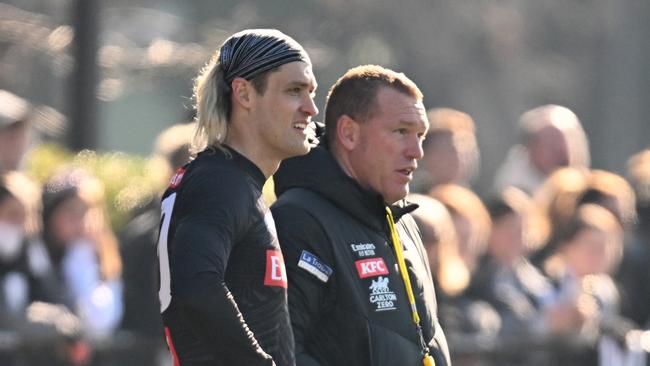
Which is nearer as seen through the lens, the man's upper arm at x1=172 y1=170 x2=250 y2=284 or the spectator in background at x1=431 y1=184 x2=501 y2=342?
the man's upper arm at x1=172 y1=170 x2=250 y2=284

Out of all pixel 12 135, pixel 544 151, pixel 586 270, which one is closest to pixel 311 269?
pixel 12 135

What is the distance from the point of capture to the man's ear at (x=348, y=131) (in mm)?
6418

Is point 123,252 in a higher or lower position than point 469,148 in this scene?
lower

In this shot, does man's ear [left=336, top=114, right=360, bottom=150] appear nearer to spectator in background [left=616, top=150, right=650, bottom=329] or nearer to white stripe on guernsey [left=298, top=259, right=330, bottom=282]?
white stripe on guernsey [left=298, top=259, right=330, bottom=282]

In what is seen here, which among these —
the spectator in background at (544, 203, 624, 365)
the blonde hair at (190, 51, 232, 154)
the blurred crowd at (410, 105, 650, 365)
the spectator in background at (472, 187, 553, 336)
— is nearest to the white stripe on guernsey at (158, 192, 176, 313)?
the blonde hair at (190, 51, 232, 154)

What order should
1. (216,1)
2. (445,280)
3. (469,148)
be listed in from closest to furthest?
1. (445,280)
2. (469,148)
3. (216,1)

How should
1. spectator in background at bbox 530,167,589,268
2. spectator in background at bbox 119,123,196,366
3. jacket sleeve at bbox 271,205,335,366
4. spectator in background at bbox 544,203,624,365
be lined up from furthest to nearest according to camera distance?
spectator in background at bbox 530,167,589,268 → spectator in background at bbox 544,203,624,365 → spectator in background at bbox 119,123,196,366 → jacket sleeve at bbox 271,205,335,366

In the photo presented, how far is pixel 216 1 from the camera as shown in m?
18.6

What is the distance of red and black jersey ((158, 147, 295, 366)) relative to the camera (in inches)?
207

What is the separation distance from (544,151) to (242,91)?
716 cm

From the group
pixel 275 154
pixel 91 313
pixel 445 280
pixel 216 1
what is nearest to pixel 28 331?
pixel 91 313

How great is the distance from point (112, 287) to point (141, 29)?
7028 millimetres

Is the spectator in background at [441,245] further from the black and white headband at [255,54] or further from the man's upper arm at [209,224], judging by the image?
the man's upper arm at [209,224]

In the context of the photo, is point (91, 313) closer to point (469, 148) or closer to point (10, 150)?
point (10, 150)
